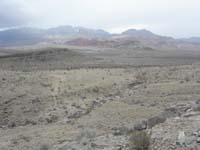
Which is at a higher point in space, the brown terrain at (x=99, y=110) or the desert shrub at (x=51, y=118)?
the brown terrain at (x=99, y=110)

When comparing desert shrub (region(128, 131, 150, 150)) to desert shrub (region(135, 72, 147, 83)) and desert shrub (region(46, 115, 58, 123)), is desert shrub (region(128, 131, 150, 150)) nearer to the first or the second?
desert shrub (region(46, 115, 58, 123))

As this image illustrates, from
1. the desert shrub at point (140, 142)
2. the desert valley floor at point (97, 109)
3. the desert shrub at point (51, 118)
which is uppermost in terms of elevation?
the desert shrub at point (140, 142)

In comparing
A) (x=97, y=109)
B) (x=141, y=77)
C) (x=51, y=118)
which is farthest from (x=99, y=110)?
(x=141, y=77)

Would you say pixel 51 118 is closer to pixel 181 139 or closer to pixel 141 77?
pixel 141 77

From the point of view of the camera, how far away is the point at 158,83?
37.5 metres

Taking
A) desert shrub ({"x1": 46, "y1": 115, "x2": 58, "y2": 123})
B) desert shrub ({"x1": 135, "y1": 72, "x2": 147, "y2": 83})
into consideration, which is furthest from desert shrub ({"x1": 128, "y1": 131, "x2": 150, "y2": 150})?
desert shrub ({"x1": 135, "y1": 72, "x2": 147, "y2": 83})

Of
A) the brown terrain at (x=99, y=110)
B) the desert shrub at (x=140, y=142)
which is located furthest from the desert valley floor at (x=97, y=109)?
the desert shrub at (x=140, y=142)

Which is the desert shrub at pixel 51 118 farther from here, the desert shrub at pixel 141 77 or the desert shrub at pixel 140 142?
the desert shrub at pixel 140 142

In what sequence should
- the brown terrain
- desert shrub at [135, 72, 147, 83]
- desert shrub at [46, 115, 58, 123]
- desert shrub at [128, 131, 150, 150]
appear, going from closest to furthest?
desert shrub at [128, 131, 150, 150]
the brown terrain
desert shrub at [46, 115, 58, 123]
desert shrub at [135, 72, 147, 83]

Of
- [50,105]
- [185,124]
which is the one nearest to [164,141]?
[185,124]

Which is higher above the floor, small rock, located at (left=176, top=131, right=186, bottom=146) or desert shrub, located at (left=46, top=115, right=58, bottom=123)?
small rock, located at (left=176, top=131, right=186, bottom=146)

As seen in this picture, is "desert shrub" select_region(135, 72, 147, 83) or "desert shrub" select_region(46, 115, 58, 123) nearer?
"desert shrub" select_region(46, 115, 58, 123)

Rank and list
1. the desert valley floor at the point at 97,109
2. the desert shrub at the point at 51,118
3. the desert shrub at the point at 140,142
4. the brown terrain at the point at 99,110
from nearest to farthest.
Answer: the desert shrub at the point at 140,142 < the brown terrain at the point at 99,110 < the desert valley floor at the point at 97,109 < the desert shrub at the point at 51,118

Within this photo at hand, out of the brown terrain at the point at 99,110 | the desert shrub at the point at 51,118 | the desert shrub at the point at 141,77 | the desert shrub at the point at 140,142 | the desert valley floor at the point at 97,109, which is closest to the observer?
the desert shrub at the point at 140,142
